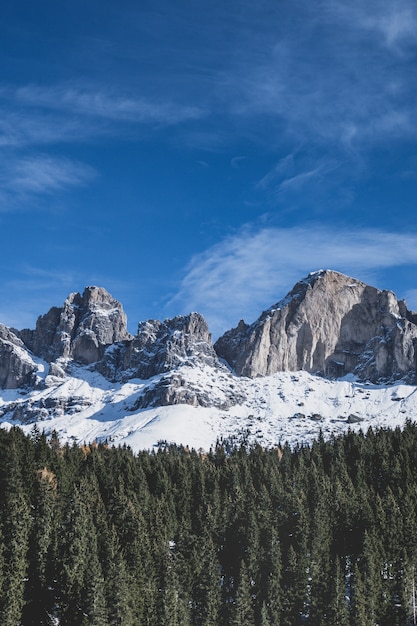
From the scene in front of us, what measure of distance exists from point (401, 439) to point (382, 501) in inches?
2000

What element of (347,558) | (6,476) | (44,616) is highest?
(6,476)

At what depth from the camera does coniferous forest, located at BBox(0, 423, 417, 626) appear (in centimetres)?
9050

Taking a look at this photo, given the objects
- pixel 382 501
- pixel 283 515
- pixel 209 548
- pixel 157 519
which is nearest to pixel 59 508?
pixel 157 519

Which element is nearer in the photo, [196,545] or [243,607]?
[243,607]

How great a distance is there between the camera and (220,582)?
4547 inches

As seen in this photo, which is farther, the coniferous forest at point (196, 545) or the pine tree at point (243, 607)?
the pine tree at point (243, 607)

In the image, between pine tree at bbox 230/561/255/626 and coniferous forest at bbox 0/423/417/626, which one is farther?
pine tree at bbox 230/561/255/626

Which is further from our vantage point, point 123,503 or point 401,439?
point 401,439

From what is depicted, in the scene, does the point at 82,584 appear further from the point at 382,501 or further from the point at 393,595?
the point at 382,501

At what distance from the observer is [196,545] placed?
119 meters

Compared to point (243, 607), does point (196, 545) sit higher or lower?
higher

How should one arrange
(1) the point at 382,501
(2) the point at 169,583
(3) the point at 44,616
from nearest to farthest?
(3) the point at 44,616
(2) the point at 169,583
(1) the point at 382,501

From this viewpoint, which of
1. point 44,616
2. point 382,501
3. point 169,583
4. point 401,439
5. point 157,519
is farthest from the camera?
point 401,439

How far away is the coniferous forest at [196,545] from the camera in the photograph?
9050 cm
